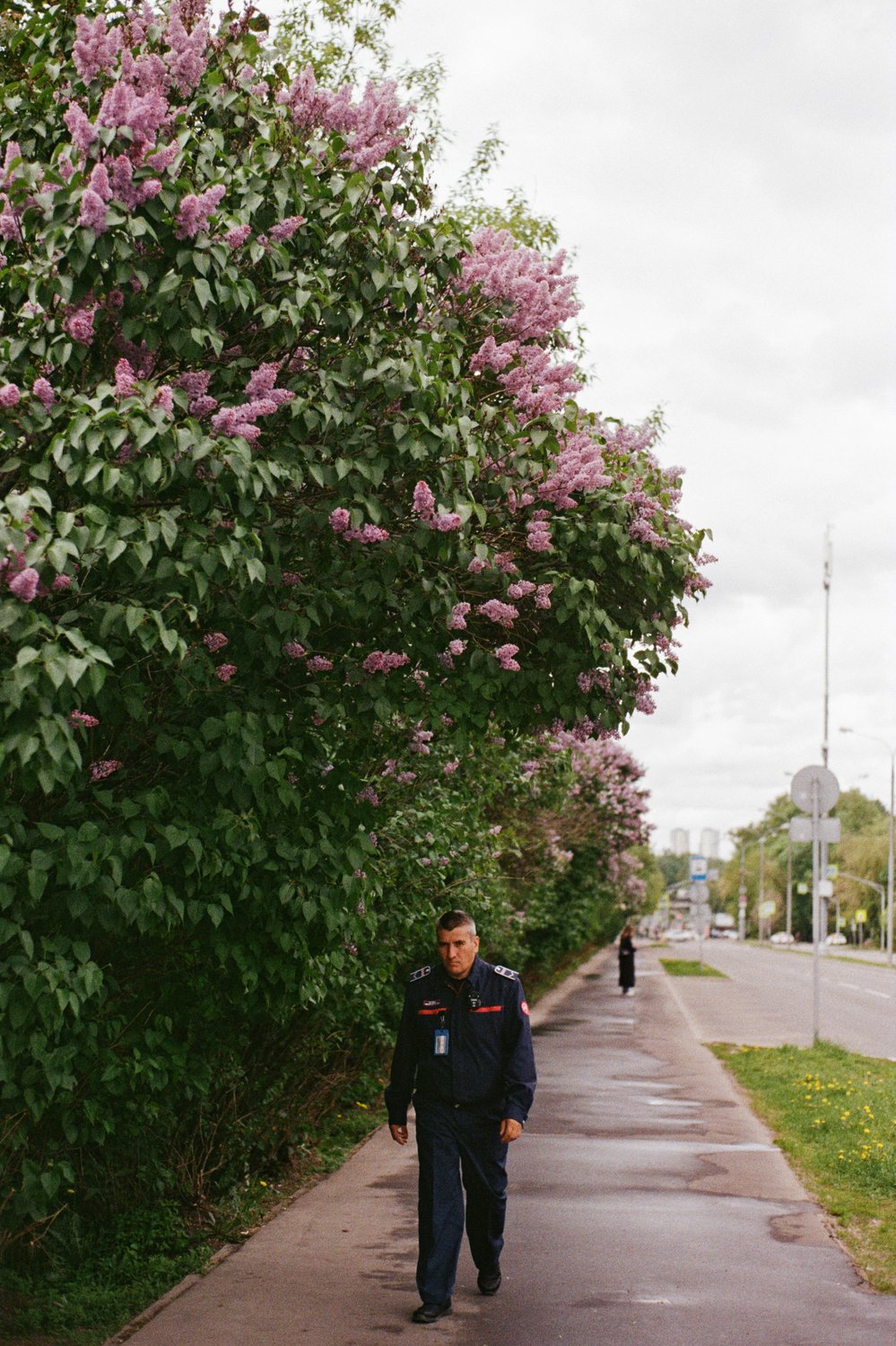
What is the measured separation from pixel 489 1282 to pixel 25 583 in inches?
158

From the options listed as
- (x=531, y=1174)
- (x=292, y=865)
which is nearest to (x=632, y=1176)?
(x=531, y=1174)

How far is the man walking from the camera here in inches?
256

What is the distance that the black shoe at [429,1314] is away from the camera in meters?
6.17

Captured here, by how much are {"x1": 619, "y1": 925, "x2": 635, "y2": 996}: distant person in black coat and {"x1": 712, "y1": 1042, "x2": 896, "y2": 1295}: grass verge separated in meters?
13.1

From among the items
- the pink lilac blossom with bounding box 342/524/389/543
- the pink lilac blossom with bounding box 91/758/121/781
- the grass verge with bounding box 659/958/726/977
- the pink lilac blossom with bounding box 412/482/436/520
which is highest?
the pink lilac blossom with bounding box 412/482/436/520

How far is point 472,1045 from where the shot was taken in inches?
259

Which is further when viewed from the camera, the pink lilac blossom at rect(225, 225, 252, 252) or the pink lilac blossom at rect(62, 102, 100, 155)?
the pink lilac blossom at rect(225, 225, 252, 252)

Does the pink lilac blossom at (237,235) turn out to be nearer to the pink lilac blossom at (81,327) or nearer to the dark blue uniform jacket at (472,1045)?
the pink lilac blossom at (81,327)

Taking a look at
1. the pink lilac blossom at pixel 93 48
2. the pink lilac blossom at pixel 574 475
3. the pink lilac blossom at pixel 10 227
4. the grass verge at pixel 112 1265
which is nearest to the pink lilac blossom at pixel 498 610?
the pink lilac blossom at pixel 574 475

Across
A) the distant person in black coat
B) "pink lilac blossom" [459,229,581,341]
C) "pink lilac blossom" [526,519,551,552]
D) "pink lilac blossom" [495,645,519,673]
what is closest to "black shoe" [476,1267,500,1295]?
"pink lilac blossom" [495,645,519,673]

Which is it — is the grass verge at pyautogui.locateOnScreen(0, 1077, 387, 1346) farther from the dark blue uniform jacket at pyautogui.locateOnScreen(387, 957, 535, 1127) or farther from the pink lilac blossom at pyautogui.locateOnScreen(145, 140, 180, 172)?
the pink lilac blossom at pyautogui.locateOnScreen(145, 140, 180, 172)

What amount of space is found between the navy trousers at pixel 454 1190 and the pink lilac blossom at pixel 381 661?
192 cm

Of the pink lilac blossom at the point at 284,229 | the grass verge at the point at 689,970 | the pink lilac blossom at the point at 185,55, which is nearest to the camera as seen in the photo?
the pink lilac blossom at the point at 284,229

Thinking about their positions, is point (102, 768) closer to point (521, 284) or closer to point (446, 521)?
point (446, 521)
